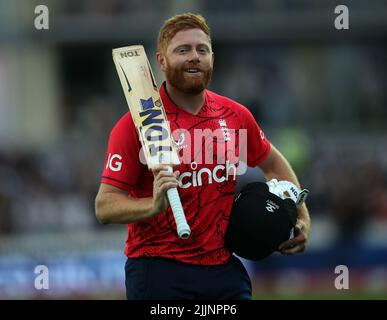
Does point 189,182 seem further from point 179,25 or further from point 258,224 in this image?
point 179,25

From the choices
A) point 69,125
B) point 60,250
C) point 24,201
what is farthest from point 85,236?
point 69,125

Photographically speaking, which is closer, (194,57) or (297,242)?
(194,57)

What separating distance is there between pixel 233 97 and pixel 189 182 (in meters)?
13.8

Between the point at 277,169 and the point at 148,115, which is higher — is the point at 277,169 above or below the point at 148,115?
below

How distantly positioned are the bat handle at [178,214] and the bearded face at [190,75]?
695 mm

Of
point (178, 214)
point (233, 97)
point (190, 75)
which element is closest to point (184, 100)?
point (190, 75)

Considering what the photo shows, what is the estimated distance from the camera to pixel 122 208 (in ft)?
18.2

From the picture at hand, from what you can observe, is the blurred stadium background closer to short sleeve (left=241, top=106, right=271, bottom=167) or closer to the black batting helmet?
short sleeve (left=241, top=106, right=271, bottom=167)

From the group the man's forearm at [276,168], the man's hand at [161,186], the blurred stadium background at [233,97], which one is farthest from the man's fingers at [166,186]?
the blurred stadium background at [233,97]

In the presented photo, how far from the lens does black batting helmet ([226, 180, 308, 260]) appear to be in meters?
5.77

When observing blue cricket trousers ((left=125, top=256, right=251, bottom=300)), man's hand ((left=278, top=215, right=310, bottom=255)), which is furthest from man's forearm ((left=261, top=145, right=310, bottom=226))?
blue cricket trousers ((left=125, top=256, right=251, bottom=300))

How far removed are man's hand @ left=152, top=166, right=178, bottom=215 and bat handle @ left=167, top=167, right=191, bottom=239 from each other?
3 centimetres

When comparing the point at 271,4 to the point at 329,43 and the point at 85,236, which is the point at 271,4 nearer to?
the point at 329,43
